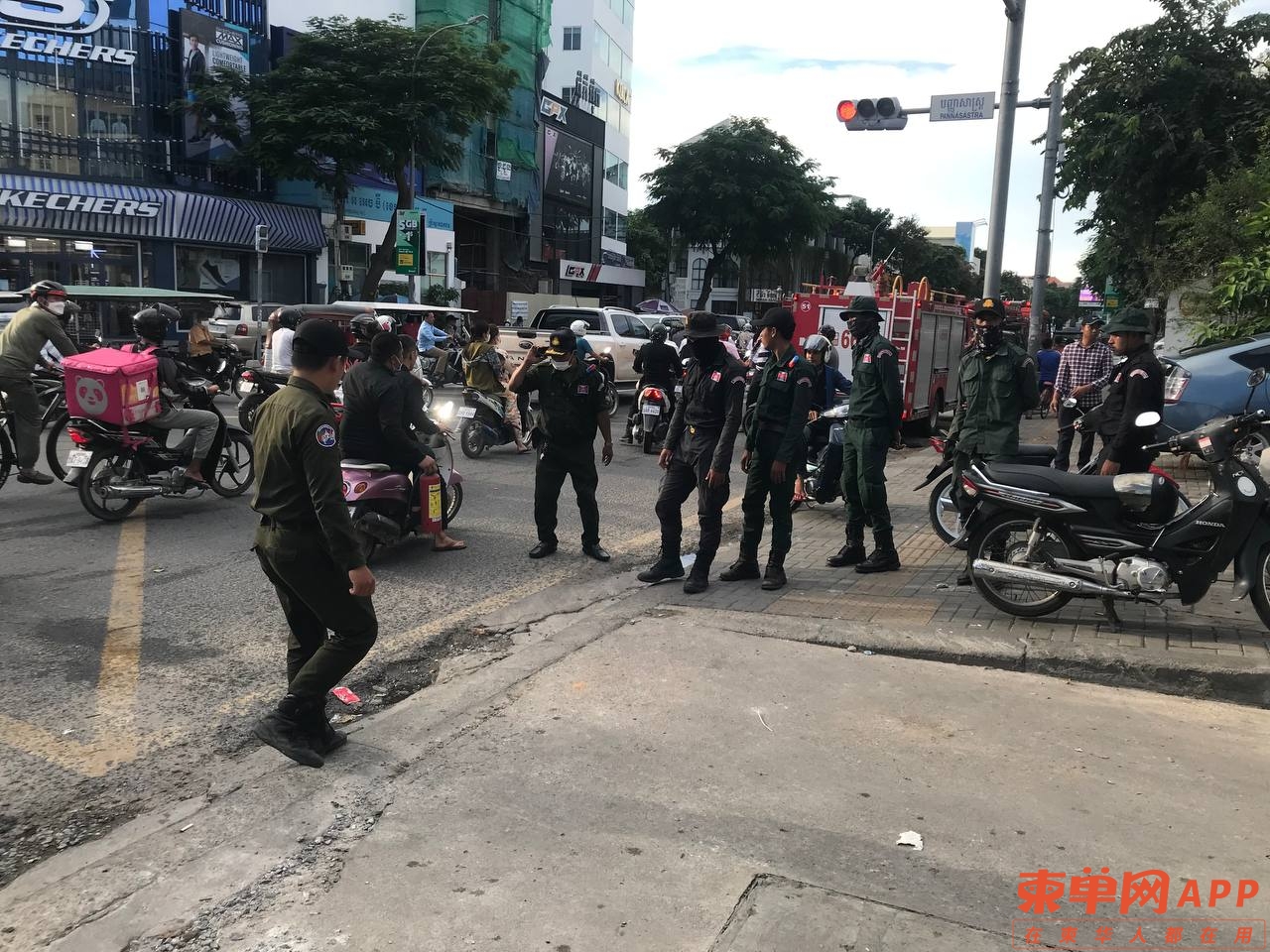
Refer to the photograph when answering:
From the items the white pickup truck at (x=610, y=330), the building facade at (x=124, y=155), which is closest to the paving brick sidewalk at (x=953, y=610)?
the white pickup truck at (x=610, y=330)

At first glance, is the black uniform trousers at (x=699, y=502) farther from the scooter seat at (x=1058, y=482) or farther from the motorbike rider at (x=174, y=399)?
the motorbike rider at (x=174, y=399)

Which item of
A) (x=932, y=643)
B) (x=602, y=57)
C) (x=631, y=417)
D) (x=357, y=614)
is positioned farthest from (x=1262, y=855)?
(x=602, y=57)

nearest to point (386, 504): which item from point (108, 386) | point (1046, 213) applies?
point (108, 386)

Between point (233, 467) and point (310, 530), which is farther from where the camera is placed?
point (233, 467)

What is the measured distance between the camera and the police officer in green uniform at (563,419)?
23.0 feet

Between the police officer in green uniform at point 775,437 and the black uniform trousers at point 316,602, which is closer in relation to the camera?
the black uniform trousers at point 316,602

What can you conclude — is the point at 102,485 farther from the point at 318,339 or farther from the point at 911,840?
the point at 911,840

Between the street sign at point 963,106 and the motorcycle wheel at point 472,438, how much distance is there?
24.9 feet

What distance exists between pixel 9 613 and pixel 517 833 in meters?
3.99

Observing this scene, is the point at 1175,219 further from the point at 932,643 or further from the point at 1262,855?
the point at 1262,855

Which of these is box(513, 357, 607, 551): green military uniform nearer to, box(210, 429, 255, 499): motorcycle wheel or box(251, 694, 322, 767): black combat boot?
box(210, 429, 255, 499): motorcycle wheel

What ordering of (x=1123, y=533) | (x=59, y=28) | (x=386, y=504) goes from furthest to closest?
(x=59, y=28) < (x=386, y=504) < (x=1123, y=533)

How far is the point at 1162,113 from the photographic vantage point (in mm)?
22406

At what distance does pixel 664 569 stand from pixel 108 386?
4.49 m
